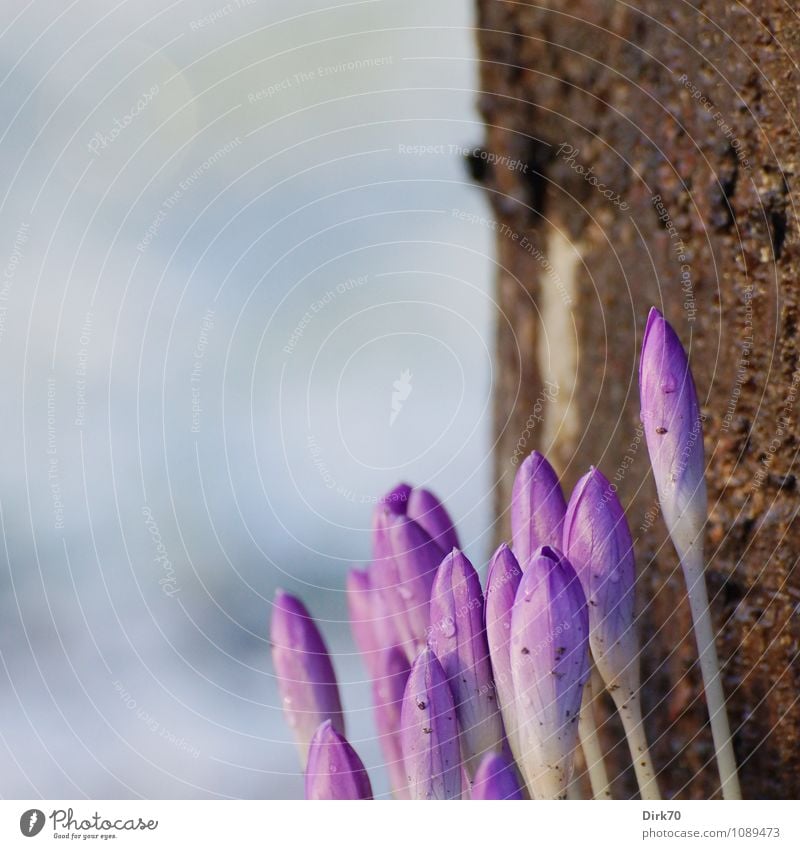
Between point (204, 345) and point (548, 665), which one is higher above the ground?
point (204, 345)

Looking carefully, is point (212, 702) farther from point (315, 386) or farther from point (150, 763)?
point (315, 386)

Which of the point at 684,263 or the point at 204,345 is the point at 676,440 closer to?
→ the point at 684,263

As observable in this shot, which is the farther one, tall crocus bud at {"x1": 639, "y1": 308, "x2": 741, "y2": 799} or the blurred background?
the blurred background

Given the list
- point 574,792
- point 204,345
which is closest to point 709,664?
point 574,792

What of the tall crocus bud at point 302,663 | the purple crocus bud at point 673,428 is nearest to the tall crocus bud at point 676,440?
the purple crocus bud at point 673,428

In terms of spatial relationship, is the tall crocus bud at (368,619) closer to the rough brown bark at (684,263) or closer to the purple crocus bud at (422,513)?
the purple crocus bud at (422,513)

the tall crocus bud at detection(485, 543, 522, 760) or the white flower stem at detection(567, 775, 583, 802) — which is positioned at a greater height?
the tall crocus bud at detection(485, 543, 522, 760)

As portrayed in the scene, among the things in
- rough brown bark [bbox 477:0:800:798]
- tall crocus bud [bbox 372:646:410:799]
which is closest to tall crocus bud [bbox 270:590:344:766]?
tall crocus bud [bbox 372:646:410:799]

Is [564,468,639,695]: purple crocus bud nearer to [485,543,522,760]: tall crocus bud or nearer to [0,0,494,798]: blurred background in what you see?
[485,543,522,760]: tall crocus bud
